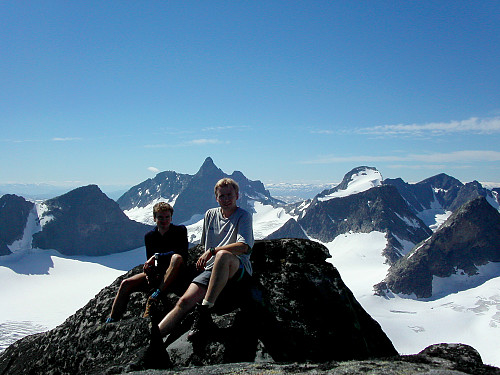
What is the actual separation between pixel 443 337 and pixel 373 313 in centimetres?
3377

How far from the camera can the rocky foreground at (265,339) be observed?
622 centimetres

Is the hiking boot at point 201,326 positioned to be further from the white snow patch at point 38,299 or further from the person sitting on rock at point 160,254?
the white snow patch at point 38,299

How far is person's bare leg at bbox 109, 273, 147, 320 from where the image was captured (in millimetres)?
9219

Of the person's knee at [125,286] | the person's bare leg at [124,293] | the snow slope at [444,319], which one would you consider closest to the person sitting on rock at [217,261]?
the person's bare leg at [124,293]

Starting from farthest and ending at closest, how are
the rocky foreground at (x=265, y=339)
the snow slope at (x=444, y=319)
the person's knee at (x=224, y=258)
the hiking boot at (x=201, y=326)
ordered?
the snow slope at (x=444, y=319) → the person's knee at (x=224, y=258) → the hiking boot at (x=201, y=326) → the rocky foreground at (x=265, y=339)

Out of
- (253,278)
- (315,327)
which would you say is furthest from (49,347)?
(315,327)

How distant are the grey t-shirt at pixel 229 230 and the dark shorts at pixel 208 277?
0.13 meters

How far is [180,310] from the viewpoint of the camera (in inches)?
297

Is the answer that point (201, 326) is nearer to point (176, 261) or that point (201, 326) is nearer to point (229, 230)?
point (176, 261)

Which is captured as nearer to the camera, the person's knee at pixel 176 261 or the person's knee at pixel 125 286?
the person's knee at pixel 176 261

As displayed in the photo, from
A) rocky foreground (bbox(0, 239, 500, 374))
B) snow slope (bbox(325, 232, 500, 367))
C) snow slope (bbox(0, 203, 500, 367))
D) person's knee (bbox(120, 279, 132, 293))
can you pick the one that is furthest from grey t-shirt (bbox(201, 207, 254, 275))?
snow slope (bbox(325, 232, 500, 367))

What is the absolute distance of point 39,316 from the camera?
145m

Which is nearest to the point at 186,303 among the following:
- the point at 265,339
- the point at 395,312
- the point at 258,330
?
the point at 258,330

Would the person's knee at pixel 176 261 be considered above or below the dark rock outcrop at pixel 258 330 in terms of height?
above
